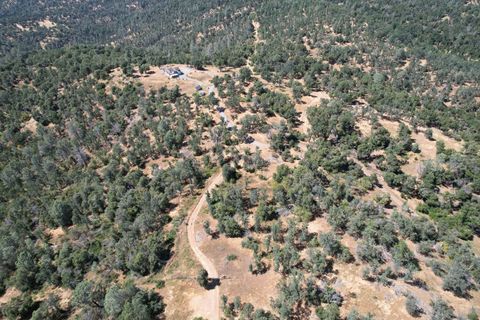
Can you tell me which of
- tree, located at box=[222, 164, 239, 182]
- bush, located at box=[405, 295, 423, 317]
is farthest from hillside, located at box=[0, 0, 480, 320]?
tree, located at box=[222, 164, 239, 182]

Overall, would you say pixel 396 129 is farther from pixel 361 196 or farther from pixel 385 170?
pixel 361 196

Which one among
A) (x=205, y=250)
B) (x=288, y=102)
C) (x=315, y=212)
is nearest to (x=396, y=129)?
(x=288, y=102)

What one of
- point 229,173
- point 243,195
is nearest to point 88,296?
point 243,195

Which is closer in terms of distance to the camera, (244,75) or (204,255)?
(204,255)

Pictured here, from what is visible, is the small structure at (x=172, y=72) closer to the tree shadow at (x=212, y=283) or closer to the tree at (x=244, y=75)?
the tree at (x=244, y=75)

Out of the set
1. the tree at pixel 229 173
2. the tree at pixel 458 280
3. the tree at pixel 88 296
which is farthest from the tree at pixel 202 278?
the tree at pixel 458 280

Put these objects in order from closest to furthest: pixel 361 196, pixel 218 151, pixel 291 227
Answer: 1. pixel 291 227
2. pixel 361 196
3. pixel 218 151

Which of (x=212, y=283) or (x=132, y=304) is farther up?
(x=132, y=304)

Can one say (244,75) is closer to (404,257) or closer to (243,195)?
(243,195)
